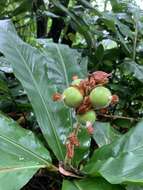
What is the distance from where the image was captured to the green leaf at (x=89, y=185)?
0.80m

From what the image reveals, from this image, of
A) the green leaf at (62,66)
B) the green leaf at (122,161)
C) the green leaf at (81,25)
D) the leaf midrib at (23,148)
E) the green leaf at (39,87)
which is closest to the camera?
the green leaf at (122,161)

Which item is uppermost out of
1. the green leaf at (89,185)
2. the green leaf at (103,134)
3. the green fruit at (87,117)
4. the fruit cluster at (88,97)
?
the fruit cluster at (88,97)

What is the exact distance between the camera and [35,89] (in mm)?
1055

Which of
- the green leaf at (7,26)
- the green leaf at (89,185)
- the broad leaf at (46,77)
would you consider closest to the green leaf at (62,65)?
the broad leaf at (46,77)

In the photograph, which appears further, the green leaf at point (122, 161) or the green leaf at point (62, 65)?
the green leaf at point (62, 65)

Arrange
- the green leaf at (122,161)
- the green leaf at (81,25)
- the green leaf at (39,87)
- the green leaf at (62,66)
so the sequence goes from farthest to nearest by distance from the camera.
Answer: the green leaf at (81,25) < the green leaf at (62,66) < the green leaf at (39,87) < the green leaf at (122,161)

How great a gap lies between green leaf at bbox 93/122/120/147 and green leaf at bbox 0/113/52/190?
0.21 meters

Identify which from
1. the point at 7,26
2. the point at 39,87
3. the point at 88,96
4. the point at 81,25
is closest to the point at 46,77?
the point at 39,87

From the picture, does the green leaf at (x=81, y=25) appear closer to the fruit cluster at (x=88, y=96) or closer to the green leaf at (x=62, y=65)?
the green leaf at (x=62, y=65)

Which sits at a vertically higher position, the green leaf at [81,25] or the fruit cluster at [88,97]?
the fruit cluster at [88,97]

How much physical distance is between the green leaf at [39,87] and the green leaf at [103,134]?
0.36ft

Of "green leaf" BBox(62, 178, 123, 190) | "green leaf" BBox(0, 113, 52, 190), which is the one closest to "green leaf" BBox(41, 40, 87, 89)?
"green leaf" BBox(0, 113, 52, 190)

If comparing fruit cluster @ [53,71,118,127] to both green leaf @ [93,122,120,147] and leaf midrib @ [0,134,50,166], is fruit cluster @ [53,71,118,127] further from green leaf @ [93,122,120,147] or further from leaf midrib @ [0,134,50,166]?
green leaf @ [93,122,120,147]

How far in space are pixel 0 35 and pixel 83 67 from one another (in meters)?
0.26
